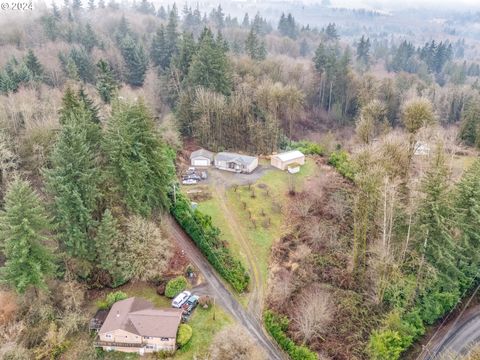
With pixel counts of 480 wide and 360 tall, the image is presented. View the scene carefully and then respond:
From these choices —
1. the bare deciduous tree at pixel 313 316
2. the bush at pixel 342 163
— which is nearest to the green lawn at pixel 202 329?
the bare deciduous tree at pixel 313 316

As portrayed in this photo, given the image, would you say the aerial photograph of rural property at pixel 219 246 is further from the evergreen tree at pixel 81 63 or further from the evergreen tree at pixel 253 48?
the evergreen tree at pixel 253 48

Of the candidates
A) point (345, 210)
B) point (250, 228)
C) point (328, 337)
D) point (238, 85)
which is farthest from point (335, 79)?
point (328, 337)

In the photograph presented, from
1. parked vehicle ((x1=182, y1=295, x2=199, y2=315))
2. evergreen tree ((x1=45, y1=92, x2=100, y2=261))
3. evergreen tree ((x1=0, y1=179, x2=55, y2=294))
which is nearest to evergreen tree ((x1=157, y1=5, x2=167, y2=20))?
evergreen tree ((x1=45, y1=92, x2=100, y2=261))

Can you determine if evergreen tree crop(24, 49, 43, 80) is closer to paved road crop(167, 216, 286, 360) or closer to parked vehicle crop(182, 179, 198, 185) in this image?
parked vehicle crop(182, 179, 198, 185)

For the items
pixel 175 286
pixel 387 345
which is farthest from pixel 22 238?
pixel 387 345

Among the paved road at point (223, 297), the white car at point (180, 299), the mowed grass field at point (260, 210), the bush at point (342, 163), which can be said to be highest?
the bush at point (342, 163)

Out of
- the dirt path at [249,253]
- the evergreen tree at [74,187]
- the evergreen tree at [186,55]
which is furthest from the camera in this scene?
the evergreen tree at [186,55]

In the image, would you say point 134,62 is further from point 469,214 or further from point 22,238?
point 469,214
